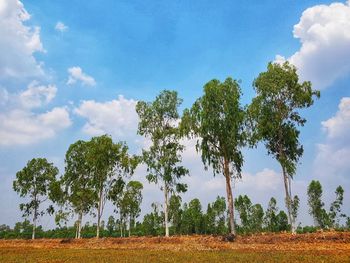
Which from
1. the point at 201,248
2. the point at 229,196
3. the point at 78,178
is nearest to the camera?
the point at 201,248

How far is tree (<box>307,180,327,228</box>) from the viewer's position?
300 ft

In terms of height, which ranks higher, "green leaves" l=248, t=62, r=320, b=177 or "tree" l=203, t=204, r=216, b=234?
"green leaves" l=248, t=62, r=320, b=177

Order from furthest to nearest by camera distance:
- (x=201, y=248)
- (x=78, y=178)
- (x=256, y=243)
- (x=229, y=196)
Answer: (x=78, y=178) < (x=229, y=196) < (x=256, y=243) < (x=201, y=248)

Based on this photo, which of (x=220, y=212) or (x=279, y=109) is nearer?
(x=279, y=109)

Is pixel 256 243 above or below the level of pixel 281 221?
below

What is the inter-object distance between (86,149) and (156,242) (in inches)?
1349

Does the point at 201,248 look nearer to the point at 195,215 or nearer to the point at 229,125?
the point at 229,125

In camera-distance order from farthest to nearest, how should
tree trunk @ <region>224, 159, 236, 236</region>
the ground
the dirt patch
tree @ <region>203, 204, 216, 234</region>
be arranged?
tree @ <region>203, 204, 216, 234</region> → tree trunk @ <region>224, 159, 236, 236</region> → the dirt patch → the ground

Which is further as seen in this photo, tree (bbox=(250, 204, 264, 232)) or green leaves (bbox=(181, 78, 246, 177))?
tree (bbox=(250, 204, 264, 232))

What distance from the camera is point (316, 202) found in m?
91.6

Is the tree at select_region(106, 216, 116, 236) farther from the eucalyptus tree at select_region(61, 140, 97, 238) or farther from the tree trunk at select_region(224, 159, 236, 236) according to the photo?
the tree trunk at select_region(224, 159, 236, 236)

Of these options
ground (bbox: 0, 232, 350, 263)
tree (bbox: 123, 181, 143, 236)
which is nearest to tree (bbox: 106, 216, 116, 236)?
tree (bbox: 123, 181, 143, 236)

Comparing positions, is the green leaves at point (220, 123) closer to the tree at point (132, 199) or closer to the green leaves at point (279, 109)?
the green leaves at point (279, 109)

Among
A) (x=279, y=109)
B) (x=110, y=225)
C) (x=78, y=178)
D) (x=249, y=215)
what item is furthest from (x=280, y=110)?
(x=110, y=225)
